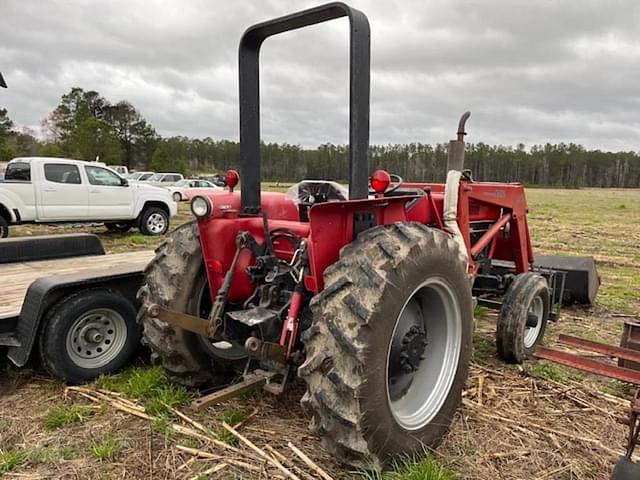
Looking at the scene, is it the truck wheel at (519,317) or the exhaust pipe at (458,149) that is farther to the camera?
the truck wheel at (519,317)

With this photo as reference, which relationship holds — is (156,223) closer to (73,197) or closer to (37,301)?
(73,197)

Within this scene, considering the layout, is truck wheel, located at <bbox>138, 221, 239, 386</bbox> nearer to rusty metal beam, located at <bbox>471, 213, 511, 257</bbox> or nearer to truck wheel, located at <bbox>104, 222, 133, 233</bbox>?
rusty metal beam, located at <bbox>471, 213, 511, 257</bbox>

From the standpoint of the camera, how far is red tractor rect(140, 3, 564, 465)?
2.33 meters

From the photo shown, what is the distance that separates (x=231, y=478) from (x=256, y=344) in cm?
76

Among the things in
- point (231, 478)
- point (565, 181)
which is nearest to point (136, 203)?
point (231, 478)

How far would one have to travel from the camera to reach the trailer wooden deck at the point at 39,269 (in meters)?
3.94

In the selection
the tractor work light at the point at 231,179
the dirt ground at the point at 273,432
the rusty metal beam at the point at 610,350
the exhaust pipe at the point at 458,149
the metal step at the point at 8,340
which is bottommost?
the dirt ground at the point at 273,432

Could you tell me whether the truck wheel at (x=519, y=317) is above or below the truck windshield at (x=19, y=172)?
below

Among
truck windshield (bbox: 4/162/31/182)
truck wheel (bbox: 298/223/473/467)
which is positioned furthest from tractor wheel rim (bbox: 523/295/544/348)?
truck windshield (bbox: 4/162/31/182)

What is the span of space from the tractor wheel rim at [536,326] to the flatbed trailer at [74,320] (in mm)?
3503

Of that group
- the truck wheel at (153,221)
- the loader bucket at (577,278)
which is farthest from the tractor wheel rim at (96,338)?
the truck wheel at (153,221)

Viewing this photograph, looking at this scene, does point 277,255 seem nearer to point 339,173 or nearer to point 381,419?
point 339,173

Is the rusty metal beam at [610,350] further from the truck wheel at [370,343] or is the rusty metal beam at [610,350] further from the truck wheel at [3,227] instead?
the truck wheel at [3,227]

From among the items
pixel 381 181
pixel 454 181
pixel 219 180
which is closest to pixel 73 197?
pixel 219 180
